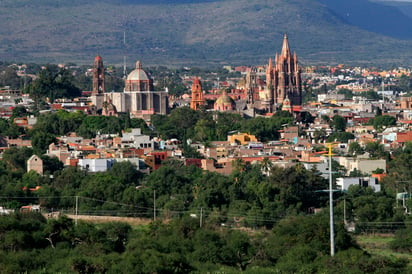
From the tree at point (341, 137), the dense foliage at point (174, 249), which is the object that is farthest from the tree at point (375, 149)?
the dense foliage at point (174, 249)

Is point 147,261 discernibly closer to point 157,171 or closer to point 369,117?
point 157,171

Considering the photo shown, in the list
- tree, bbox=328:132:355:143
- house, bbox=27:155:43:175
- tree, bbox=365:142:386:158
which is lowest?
tree, bbox=328:132:355:143

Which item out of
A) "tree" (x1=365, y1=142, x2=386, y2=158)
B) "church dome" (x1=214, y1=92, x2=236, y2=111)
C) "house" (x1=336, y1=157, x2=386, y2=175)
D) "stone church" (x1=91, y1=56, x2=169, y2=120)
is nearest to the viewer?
"house" (x1=336, y1=157, x2=386, y2=175)

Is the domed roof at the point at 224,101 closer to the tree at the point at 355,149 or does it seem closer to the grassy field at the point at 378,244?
the tree at the point at 355,149

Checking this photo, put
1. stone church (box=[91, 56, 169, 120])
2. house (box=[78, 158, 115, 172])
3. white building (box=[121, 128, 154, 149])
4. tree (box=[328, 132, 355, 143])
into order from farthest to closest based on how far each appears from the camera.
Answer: stone church (box=[91, 56, 169, 120]) < tree (box=[328, 132, 355, 143]) < white building (box=[121, 128, 154, 149]) < house (box=[78, 158, 115, 172])

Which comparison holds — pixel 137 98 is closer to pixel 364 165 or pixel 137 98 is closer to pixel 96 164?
pixel 96 164

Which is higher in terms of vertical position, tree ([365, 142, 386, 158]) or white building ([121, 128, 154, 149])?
tree ([365, 142, 386, 158])

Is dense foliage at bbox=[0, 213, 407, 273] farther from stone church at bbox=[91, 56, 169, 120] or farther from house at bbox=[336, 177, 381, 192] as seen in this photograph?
stone church at bbox=[91, 56, 169, 120]

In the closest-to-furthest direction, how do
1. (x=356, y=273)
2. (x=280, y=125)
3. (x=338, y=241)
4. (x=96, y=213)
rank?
(x=356, y=273)
(x=338, y=241)
(x=96, y=213)
(x=280, y=125)

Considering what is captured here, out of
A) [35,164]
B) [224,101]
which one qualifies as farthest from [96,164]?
[224,101]

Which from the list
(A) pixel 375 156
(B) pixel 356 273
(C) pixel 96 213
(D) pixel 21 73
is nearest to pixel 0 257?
(B) pixel 356 273

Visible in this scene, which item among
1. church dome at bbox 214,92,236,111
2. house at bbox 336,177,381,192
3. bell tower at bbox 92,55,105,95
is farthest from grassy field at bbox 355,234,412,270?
bell tower at bbox 92,55,105,95
